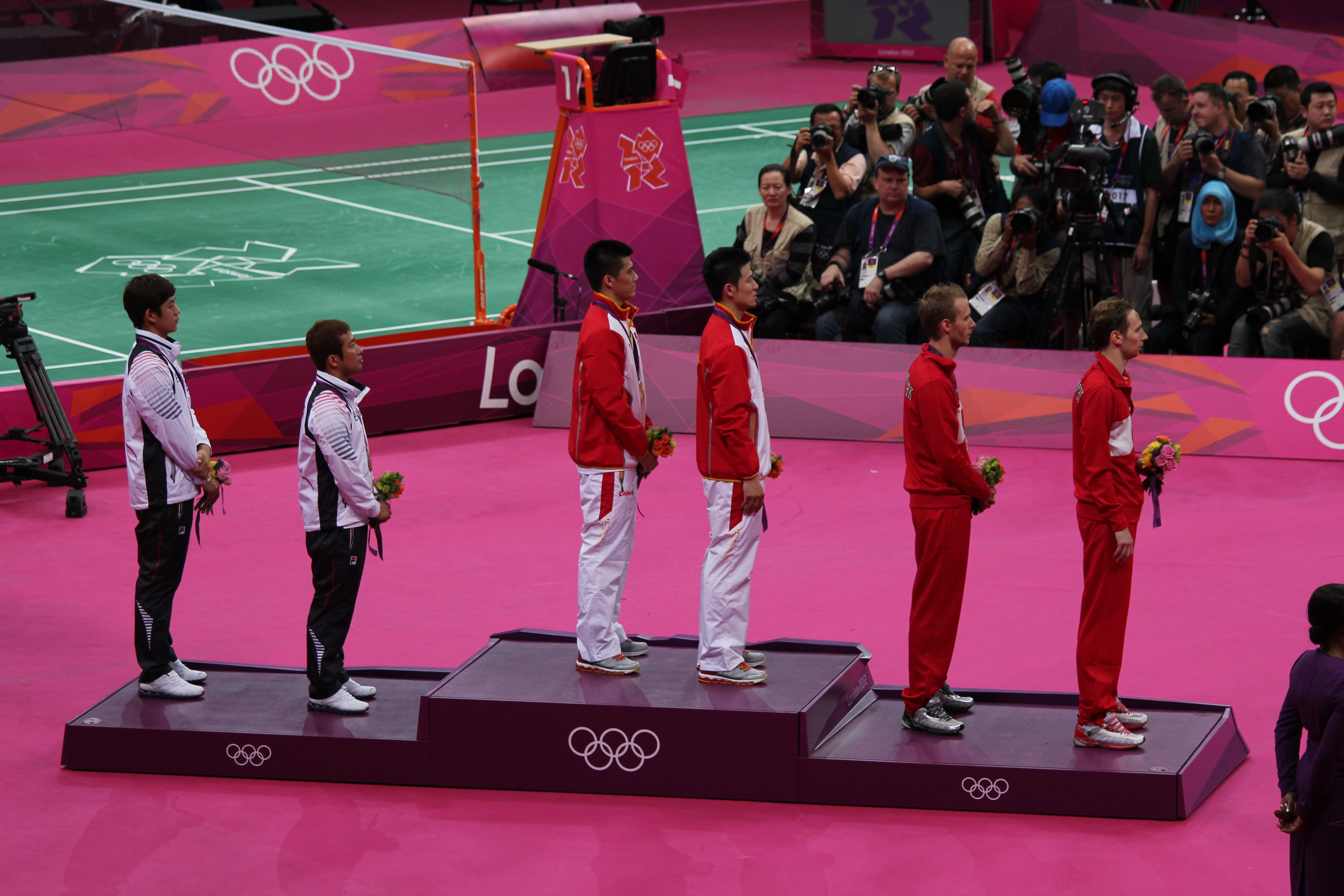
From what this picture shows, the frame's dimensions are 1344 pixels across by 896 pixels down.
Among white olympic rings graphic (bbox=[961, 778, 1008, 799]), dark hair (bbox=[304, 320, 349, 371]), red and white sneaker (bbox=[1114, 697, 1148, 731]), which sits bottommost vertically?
white olympic rings graphic (bbox=[961, 778, 1008, 799])

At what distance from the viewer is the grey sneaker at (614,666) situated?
7.10 metres

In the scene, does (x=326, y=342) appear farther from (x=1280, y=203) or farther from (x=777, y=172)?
(x=1280, y=203)

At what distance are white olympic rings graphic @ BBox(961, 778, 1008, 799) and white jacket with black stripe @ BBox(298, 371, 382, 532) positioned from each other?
267 cm

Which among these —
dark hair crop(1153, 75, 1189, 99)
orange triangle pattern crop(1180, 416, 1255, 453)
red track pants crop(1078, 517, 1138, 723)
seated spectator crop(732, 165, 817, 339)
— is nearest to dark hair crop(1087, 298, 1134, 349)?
red track pants crop(1078, 517, 1138, 723)

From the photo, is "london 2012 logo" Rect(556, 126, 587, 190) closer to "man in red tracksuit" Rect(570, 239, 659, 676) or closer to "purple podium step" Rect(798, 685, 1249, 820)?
"man in red tracksuit" Rect(570, 239, 659, 676)

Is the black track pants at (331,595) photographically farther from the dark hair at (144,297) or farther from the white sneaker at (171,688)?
the dark hair at (144,297)

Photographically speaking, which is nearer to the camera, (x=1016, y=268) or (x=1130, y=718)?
(x=1130, y=718)

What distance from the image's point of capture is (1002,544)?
379 inches

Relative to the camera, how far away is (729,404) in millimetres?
6699

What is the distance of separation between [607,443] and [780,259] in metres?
5.90

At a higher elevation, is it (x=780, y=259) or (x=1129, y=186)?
(x=1129, y=186)

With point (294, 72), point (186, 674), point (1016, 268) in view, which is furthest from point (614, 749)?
point (294, 72)

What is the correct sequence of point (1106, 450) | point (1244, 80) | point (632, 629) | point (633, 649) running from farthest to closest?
point (1244, 80), point (632, 629), point (633, 649), point (1106, 450)

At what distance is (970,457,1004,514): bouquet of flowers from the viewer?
668 centimetres
